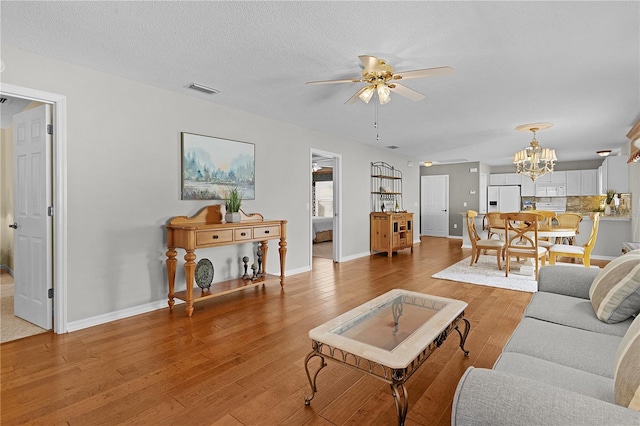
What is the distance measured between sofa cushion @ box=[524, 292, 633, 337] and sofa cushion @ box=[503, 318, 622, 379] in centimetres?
7

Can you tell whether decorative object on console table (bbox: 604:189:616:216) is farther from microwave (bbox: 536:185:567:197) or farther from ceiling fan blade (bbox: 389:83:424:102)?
ceiling fan blade (bbox: 389:83:424:102)

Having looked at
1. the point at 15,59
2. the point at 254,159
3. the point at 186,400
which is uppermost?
the point at 15,59

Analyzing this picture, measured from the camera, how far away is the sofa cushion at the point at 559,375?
4.04 feet

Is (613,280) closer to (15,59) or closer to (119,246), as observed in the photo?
(119,246)

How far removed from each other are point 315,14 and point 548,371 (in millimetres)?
2384

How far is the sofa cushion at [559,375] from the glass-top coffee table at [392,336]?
0.39 meters

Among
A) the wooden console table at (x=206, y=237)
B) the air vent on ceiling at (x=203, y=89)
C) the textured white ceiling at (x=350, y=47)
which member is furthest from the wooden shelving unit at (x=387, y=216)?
the air vent on ceiling at (x=203, y=89)

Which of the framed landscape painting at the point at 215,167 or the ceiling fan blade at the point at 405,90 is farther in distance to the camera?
the framed landscape painting at the point at 215,167

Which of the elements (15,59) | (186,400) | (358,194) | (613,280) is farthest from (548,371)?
(358,194)

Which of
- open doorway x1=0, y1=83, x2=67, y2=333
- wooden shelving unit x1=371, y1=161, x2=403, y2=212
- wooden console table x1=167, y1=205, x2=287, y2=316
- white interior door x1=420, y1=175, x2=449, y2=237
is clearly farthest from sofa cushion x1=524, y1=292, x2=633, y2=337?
white interior door x1=420, y1=175, x2=449, y2=237

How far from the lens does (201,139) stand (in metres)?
3.98

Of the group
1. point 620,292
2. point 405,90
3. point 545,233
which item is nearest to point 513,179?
point 545,233

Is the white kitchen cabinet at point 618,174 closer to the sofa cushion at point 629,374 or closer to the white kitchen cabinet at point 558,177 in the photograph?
the white kitchen cabinet at point 558,177

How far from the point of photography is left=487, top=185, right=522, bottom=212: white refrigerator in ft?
33.8
